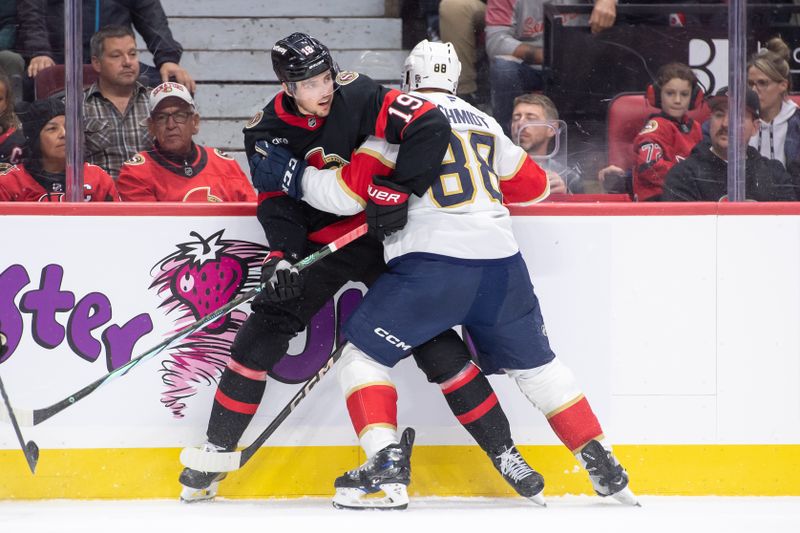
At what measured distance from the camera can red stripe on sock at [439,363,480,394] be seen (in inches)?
118

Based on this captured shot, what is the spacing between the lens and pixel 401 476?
2879 millimetres

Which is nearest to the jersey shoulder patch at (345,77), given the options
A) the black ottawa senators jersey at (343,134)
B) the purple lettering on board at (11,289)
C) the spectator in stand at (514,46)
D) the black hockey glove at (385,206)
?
the black ottawa senators jersey at (343,134)

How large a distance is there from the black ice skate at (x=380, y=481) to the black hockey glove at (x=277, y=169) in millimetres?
674

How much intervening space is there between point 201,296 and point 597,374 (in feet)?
3.56

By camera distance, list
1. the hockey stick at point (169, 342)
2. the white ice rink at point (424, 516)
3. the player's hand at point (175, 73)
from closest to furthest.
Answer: the white ice rink at point (424, 516) < the hockey stick at point (169, 342) < the player's hand at point (175, 73)

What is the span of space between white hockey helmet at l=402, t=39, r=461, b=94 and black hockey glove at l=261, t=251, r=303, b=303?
0.58 m

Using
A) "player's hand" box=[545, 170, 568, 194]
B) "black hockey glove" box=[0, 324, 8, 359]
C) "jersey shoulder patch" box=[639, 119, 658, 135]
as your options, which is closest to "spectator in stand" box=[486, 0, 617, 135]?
"player's hand" box=[545, 170, 568, 194]

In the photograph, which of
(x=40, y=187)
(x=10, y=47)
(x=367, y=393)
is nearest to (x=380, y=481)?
(x=367, y=393)

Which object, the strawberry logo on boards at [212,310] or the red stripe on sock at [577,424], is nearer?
the red stripe on sock at [577,424]

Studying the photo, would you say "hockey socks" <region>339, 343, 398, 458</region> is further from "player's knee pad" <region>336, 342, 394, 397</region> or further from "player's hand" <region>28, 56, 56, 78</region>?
"player's hand" <region>28, 56, 56, 78</region>

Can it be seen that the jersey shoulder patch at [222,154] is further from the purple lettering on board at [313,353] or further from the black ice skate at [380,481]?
the black ice skate at [380,481]

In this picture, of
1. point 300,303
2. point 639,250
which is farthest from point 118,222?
point 639,250

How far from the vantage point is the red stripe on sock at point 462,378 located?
3004 millimetres

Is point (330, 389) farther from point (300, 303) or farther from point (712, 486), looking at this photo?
point (712, 486)
